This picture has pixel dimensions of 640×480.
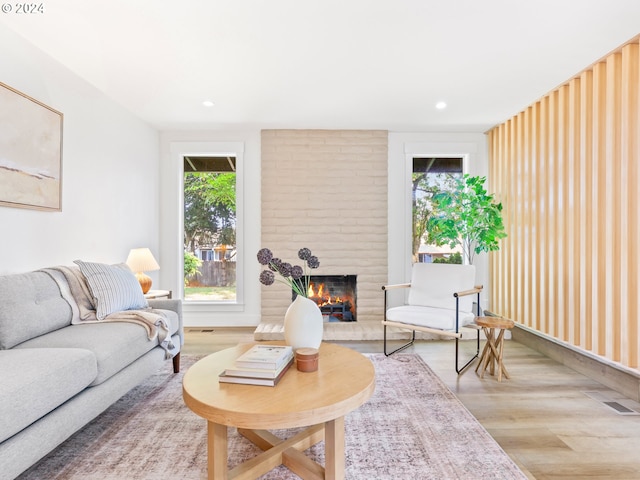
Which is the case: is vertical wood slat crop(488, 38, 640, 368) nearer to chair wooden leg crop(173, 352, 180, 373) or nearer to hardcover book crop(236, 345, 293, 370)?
hardcover book crop(236, 345, 293, 370)

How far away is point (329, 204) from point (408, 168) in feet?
3.62

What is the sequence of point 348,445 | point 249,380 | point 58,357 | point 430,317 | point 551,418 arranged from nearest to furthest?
point 249,380 < point 58,357 < point 348,445 < point 551,418 < point 430,317

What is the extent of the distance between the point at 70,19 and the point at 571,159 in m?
3.81

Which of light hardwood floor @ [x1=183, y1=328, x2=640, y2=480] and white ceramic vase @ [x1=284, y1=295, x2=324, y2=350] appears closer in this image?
light hardwood floor @ [x1=183, y1=328, x2=640, y2=480]

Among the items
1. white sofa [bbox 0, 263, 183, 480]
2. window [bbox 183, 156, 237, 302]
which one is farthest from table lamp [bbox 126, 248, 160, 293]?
window [bbox 183, 156, 237, 302]

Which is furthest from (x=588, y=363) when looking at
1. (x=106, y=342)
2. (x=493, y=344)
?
(x=106, y=342)

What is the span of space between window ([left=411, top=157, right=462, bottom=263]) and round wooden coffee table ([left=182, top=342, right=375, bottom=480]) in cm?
306

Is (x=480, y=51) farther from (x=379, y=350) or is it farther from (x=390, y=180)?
(x=379, y=350)

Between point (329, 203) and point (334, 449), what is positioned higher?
point (329, 203)

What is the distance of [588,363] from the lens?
2791mm

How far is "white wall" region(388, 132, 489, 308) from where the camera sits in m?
4.50

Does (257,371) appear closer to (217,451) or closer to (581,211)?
(217,451)

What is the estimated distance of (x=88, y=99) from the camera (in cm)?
318

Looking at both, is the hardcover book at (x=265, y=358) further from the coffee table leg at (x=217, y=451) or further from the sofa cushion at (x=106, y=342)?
the sofa cushion at (x=106, y=342)
